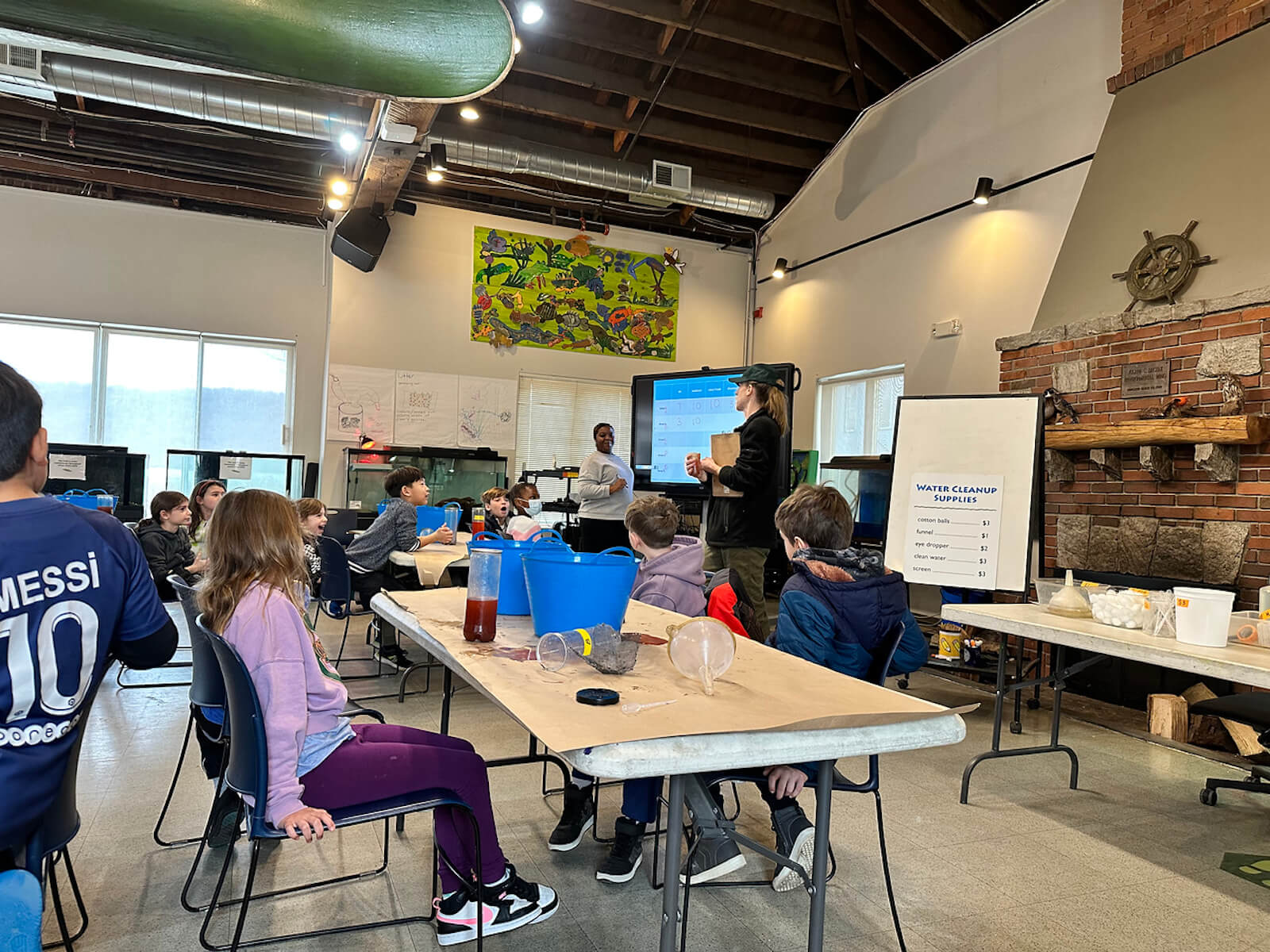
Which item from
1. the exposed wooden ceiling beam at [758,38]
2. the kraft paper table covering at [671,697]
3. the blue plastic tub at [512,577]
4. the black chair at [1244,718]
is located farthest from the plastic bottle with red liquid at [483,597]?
the exposed wooden ceiling beam at [758,38]

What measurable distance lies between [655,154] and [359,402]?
3744 millimetres

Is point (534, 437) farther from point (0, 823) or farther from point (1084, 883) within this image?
point (0, 823)

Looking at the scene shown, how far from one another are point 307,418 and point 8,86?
154 inches

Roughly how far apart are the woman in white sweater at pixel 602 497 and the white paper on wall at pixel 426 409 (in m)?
2.73

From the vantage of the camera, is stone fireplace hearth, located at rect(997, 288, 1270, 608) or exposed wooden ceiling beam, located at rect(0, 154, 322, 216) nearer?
stone fireplace hearth, located at rect(997, 288, 1270, 608)

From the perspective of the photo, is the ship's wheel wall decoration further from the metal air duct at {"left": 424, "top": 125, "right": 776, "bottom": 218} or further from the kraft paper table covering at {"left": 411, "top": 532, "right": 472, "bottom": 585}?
the kraft paper table covering at {"left": 411, "top": 532, "right": 472, "bottom": 585}

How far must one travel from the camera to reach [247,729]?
5.41 ft

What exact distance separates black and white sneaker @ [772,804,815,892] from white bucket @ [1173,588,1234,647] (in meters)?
1.22

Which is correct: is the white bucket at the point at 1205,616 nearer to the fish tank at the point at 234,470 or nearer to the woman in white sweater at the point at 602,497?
the woman in white sweater at the point at 602,497

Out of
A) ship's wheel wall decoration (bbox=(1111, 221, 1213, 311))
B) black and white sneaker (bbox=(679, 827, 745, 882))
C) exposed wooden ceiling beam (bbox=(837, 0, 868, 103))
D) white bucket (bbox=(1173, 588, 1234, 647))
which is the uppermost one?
exposed wooden ceiling beam (bbox=(837, 0, 868, 103))

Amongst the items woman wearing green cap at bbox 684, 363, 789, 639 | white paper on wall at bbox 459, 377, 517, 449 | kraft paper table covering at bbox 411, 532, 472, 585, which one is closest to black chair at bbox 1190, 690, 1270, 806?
woman wearing green cap at bbox 684, 363, 789, 639

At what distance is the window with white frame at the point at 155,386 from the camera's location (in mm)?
7730

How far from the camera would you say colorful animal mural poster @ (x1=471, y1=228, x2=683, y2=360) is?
8.72 metres

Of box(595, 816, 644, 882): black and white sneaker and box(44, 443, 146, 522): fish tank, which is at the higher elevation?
box(44, 443, 146, 522): fish tank
